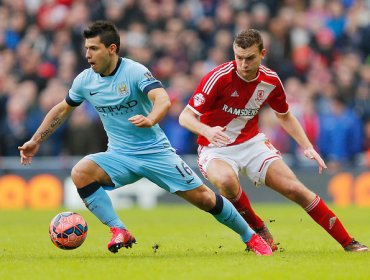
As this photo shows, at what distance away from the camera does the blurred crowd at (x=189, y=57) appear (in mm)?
19719

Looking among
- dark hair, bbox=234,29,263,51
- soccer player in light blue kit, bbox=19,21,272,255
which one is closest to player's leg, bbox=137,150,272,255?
soccer player in light blue kit, bbox=19,21,272,255

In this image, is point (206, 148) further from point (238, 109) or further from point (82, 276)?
point (82, 276)

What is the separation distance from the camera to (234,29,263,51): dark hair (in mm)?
9922

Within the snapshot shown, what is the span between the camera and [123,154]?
1005cm

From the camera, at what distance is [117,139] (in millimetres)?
10133

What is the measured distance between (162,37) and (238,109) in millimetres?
11264

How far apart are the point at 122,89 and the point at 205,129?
0.97 metres

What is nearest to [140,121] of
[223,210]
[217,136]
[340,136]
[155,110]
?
[155,110]

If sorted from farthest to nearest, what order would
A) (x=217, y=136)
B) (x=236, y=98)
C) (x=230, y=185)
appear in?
(x=236, y=98)
(x=230, y=185)
(x=217, y=136)

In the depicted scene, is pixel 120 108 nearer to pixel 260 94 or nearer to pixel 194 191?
pixel 194 191

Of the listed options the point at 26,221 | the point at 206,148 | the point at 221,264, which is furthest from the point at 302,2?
the point at 221,264

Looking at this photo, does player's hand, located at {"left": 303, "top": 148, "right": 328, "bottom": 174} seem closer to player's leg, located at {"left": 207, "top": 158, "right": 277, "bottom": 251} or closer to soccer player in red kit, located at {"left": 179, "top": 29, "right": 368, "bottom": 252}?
soccer player in red kit, located at {"left": 179, "top": 29, "right": 368, "bottom": 252}

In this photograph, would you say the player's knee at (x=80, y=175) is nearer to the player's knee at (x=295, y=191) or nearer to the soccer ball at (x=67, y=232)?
the soccer ball at (x=67, y=232)

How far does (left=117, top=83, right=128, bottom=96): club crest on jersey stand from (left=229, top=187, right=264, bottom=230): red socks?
64.4 inches
